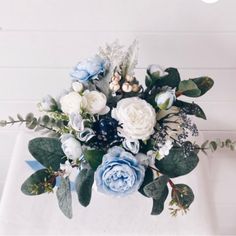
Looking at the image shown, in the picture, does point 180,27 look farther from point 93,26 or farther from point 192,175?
point 192,175

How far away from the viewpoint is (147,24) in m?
1.16

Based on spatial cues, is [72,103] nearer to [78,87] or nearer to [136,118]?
[78,87]

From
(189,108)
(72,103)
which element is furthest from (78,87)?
(189,108)

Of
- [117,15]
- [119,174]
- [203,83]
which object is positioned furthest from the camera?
[117,15]

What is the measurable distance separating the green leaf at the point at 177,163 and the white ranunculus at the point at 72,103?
0.21 m

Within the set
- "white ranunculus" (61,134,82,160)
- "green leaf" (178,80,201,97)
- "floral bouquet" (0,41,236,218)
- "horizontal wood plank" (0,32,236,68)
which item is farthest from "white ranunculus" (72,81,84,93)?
"horizontal wood plank" (0,32,236,68)

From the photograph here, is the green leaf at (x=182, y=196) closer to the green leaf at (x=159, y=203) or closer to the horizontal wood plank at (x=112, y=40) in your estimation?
the green leaf at (x=159, y=203)

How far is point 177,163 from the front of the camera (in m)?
0.86

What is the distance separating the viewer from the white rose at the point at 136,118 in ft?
2.64

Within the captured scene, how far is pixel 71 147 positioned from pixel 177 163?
232 millimetres

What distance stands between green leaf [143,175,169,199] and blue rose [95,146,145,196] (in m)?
0.02

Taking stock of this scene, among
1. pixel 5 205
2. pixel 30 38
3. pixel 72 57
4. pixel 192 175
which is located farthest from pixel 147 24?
pixel 5 205

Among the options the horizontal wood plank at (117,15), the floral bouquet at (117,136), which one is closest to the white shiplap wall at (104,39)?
the horizontal wood plank at (117,15)

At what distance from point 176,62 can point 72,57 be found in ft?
1.04
